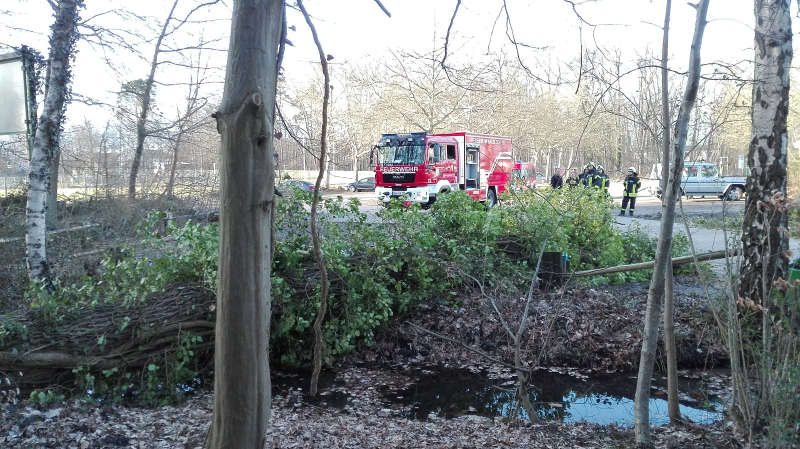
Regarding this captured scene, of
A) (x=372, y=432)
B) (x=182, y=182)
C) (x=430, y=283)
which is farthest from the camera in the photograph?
(x=182, y=182)

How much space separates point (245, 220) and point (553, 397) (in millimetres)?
4996

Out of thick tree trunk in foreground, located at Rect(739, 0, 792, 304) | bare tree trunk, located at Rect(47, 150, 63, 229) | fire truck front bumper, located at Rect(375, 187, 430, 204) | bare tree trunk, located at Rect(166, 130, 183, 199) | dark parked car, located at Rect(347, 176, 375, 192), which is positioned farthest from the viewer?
dark parked car, located at Rect(347, 176, 375, 192)

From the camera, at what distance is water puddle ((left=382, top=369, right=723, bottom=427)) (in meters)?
5.91

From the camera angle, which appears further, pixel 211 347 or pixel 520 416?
pixel 211 347

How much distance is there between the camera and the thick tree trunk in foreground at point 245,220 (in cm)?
249

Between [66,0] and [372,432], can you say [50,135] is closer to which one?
[66,0]

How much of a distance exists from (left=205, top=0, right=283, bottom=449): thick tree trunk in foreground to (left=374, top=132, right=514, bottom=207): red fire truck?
708 inches

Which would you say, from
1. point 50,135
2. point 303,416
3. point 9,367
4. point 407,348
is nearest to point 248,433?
point 303,416

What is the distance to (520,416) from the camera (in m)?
5.77

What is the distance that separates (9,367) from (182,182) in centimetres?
1079

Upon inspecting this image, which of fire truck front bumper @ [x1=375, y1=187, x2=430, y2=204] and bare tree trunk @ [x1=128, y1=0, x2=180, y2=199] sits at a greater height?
bare tree trunk @ [x1=128, y1=0, x2=180, y2=199]

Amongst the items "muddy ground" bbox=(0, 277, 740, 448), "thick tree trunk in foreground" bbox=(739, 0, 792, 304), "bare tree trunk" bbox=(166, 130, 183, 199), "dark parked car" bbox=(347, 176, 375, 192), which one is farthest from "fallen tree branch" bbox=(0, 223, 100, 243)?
"dark parked car" bbox=(347, 176, 375, 192)

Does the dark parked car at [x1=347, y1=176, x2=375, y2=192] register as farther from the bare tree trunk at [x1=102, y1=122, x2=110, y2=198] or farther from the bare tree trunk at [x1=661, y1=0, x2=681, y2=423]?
the bare tree trunk at [x1=661, y1=0, x2=681, y2=423]

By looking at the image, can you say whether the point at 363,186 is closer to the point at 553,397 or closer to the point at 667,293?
the point at 553,397
